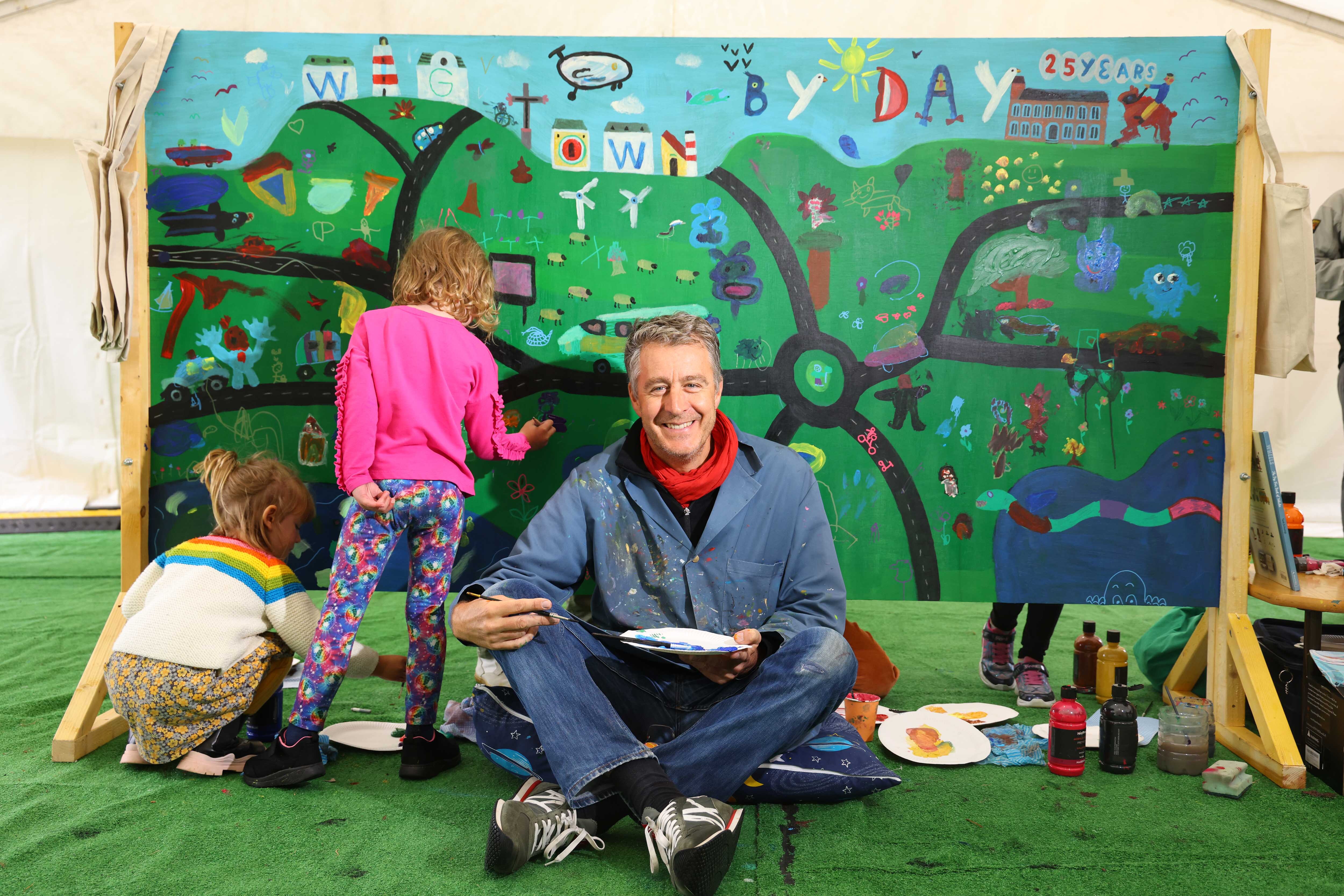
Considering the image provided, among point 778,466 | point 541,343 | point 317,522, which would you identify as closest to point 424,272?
point 541,343

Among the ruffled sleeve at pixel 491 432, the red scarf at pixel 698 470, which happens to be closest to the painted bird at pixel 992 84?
the red scarf at pixel 698 470

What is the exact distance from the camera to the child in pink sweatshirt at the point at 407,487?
92.6 inches

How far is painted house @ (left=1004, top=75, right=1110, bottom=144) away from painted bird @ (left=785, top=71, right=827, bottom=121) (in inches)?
22.3

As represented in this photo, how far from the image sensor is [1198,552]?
2793 millimetres

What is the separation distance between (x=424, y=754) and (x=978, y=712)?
1.66 metres

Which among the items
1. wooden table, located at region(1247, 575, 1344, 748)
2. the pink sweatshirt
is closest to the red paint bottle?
wooden table, located at region(1247, 575, 1344, 748)

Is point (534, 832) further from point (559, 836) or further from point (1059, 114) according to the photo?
point (1059, 114)

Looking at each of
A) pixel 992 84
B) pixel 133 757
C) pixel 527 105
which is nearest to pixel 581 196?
pixel 527 105

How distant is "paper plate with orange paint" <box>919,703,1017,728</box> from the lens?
2859mm

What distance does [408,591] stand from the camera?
2.53 m

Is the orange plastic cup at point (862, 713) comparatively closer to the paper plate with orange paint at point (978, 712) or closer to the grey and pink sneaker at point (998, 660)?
the paper plate with orange paint at point (978, 712)

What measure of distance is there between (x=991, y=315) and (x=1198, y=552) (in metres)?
0.93

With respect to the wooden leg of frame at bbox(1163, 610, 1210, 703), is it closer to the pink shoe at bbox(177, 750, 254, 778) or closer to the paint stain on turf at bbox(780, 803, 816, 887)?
the paint stain on turf at bbox(780, 803, 816, 887)

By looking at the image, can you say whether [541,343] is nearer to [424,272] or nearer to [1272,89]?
[424,272]
